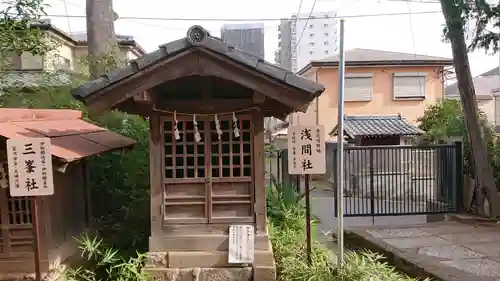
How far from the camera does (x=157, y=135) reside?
6.40m

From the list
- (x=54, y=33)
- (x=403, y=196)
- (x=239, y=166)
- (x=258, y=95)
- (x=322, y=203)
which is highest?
(x=54, y=33)

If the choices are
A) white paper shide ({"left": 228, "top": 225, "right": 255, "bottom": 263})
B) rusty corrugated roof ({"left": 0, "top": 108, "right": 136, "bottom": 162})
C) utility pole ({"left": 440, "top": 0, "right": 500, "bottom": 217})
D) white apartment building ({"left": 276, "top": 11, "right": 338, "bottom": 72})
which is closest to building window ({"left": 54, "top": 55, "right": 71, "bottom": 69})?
rusty corrugated roof ({"left": 0, "top": 108, "right": 136, "bottom": 162})

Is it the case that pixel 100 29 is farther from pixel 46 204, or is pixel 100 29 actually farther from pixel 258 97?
pixel 258 97

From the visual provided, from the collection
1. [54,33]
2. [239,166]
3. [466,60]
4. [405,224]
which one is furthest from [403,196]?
[54,33]

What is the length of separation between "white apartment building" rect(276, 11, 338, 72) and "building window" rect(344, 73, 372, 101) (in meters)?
3.86

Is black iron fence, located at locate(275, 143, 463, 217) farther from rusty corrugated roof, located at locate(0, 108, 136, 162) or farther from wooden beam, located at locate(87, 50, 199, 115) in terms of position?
wooden beam, located at locate(87, 50, 199, 115)

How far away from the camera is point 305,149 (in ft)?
20.4

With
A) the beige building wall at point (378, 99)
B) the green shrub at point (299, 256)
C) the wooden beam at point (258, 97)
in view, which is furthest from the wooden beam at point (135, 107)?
the beige building wall at point (378, 99)

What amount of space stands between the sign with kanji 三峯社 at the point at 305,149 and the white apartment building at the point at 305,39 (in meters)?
19.0

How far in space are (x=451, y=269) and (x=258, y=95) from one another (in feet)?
14.8

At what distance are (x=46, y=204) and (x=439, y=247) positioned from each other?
25.0 feet

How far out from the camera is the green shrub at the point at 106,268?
20.1ft

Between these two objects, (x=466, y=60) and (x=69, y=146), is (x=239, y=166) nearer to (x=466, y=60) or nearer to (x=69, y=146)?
(x=69, y=146)

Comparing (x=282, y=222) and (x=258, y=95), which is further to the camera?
(x=282, y=222)
